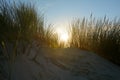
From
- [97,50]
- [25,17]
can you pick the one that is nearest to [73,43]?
[97,50]

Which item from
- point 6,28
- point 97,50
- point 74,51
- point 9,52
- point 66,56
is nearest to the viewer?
point 9,52

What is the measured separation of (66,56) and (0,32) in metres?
2.17

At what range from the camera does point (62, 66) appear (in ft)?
20.9

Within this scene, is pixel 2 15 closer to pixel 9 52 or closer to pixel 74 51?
pixel 9 52

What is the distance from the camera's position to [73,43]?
9203 mm

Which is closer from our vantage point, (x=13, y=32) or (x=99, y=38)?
(x=13, y=32)

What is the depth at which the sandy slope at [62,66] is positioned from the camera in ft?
18.2

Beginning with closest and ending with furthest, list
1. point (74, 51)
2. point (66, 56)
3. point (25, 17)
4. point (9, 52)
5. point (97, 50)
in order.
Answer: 1. point (9, 52)
2. point (25, 17)
3. point (66, 56)
4. point (74, 51)
5. point (97, 50)

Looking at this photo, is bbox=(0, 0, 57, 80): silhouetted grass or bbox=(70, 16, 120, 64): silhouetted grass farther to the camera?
bbox=(70, 16, 120, 64): silhouetted grass

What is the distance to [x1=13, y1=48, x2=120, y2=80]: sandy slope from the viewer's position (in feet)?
18.2

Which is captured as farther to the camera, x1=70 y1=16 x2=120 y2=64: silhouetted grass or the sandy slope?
x1=70 y1=16 x2=120 y2=64: silhouetted grass

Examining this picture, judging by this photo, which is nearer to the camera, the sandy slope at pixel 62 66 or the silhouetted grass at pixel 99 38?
the sandy slope at pixel 62 66

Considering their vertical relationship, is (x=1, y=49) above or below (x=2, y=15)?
below

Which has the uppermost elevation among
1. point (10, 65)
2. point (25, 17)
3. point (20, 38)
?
point (25, 17)
